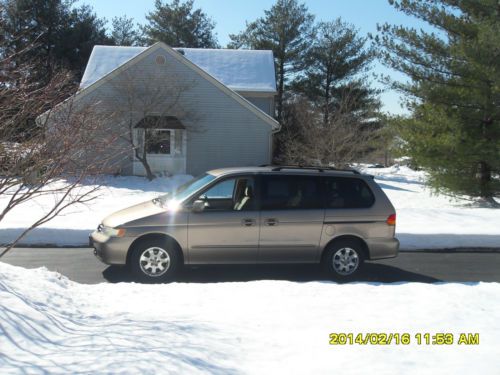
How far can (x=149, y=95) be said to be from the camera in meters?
21.6

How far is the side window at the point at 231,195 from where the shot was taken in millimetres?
7160

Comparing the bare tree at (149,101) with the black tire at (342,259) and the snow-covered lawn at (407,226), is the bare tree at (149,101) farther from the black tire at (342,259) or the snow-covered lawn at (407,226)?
the black tire at (342,259)

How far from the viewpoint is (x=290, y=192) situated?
288 inches

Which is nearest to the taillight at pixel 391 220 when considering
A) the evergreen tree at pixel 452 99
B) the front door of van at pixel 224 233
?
the front door of van at pixel 224 233

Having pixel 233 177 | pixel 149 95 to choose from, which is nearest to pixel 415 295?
pixel 233 177

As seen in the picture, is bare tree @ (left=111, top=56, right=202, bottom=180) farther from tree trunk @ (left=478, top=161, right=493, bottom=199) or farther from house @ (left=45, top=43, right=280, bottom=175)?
tree trunk @ (left=478, top=161, right=493, bottom=199)

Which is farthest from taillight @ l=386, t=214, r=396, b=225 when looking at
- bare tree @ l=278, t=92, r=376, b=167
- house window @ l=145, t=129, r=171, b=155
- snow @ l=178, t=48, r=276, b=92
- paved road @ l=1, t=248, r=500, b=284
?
snow @ l=178, t=48, r=276, b=92

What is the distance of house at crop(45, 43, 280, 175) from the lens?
2162cm

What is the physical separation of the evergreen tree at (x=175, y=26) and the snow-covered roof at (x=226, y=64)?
16354mm

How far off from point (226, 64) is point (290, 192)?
2318 centimetres

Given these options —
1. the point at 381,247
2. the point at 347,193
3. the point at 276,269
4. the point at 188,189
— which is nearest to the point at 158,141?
the point at 188,189

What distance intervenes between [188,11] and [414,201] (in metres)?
33.3

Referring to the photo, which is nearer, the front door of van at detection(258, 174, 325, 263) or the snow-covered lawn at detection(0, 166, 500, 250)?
the front door of van at detection(258, 174, 325, 263)

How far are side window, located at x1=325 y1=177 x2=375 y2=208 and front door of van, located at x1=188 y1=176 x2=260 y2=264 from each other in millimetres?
1169
